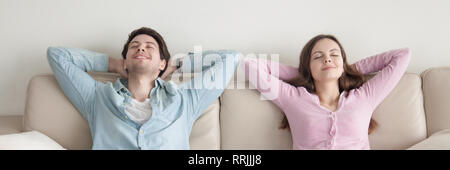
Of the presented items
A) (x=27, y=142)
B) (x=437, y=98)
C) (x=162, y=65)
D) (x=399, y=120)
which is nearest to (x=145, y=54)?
(x=162, y=65)

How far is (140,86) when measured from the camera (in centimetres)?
176

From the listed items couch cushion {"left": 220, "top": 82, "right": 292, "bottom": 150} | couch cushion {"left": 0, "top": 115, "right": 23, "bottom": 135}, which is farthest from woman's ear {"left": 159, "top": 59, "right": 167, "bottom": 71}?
couch cushion {"left": 0, "top": 115, "right": 23, "bottom": 135}

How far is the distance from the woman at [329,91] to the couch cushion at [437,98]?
158mm

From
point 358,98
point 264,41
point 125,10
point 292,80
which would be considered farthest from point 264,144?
point 125,10

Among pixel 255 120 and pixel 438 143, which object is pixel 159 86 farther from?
pixel 438 143

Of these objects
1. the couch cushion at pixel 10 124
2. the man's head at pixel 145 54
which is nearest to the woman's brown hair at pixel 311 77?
the man's head at pixel 145 54

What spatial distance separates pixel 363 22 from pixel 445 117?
2.08ft

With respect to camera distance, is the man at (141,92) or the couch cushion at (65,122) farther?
the couch cushion at (65,122)

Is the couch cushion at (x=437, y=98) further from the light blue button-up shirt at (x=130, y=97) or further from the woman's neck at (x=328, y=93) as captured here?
the light blue button-up shirt at (x=130, y=97)

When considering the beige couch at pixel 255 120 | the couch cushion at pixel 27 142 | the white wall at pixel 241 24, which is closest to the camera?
the couch cushion at pixel 27 142

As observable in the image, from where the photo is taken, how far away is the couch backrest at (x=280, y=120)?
1.73 metres

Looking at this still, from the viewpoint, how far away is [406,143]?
1.72 meters

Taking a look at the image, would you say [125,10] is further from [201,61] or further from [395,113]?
[395,113]

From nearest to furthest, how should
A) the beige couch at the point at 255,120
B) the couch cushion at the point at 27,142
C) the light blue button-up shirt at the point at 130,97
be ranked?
the couch cushion at the point at 27,142, the light blue button-up shirt at the point at 130,97, the beige couch at the point at 255,120
